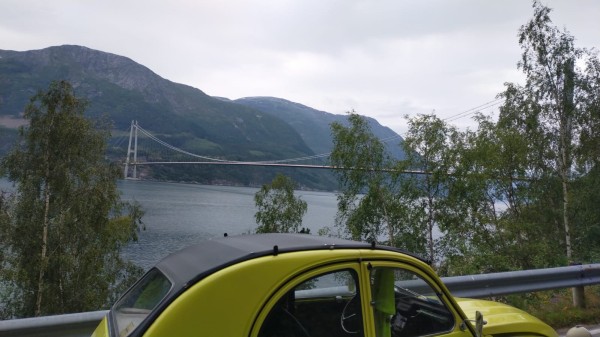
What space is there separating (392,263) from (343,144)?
1501 centimetres

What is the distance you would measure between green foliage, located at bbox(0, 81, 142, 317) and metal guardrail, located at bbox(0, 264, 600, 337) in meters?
13.2

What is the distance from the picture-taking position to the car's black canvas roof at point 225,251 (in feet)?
7.51

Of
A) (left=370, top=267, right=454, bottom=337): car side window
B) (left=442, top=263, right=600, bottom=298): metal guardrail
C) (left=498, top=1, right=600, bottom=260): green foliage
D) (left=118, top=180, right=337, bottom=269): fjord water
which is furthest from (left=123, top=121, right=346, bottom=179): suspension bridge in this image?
(left=370, top=267, right=454, bottom=337): car side window

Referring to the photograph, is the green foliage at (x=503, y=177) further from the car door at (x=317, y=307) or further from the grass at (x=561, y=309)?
the car door at (x=317, y=307)

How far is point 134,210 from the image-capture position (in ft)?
65.4

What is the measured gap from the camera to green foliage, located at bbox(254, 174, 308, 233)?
25141 mm

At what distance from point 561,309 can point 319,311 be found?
4.67m

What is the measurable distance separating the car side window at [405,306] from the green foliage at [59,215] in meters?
14.9

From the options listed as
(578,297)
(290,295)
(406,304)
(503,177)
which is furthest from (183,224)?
(290,295)

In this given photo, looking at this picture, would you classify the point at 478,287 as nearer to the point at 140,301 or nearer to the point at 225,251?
the point at 225,251

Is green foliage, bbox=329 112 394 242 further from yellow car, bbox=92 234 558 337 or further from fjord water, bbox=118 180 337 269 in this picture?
yellow car, bbox=92 234 558 337

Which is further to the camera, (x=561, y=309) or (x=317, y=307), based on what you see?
(x=561, y=309)

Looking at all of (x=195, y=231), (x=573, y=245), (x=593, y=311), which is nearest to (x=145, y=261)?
(x=195, y=231)

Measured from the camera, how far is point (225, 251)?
99.3 inches
